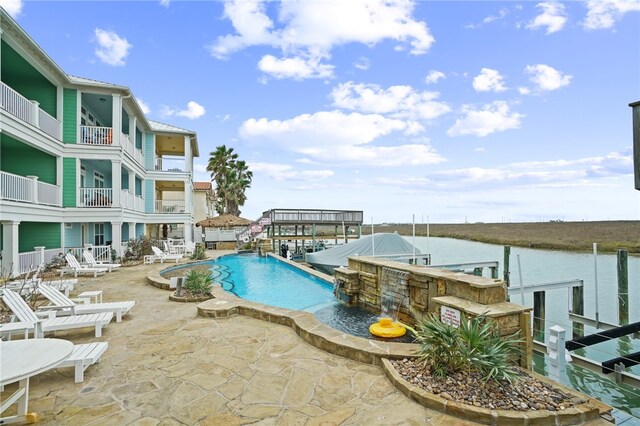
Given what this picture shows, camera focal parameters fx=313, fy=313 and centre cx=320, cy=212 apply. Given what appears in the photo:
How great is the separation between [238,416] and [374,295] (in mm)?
4821

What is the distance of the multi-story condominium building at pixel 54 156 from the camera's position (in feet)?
32.4

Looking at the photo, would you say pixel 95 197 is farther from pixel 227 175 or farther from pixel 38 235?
pixel 227 175

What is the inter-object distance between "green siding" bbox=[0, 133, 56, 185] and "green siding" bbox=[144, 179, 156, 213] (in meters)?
6.36

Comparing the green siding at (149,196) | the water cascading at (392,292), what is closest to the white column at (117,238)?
the green siding at (149,196)

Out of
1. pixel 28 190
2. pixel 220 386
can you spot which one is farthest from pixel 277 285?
pixel 28 190

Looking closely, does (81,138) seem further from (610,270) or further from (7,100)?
(610,270)

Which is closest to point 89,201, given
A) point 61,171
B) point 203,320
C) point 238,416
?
point 61,171

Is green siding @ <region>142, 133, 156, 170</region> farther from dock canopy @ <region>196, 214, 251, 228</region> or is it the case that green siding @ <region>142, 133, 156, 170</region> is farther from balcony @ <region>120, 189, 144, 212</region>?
dock canopy @ <region>196, 214, 251, 228</region>

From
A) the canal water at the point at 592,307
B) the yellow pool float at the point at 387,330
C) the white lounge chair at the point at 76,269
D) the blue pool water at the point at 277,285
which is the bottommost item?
the canal water at the point at 592,307

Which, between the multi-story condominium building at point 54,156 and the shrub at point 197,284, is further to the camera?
the multi-story condominium building at point 54,156

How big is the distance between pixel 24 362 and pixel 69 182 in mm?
13110

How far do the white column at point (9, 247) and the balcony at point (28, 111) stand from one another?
3.51 meters

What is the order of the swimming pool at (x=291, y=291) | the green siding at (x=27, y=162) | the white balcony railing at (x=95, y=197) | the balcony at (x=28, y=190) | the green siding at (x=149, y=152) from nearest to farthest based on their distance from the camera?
→ 1. the swimming pool at (x=291, y=291)
2. the balcony at (x=28, y=190)
3. the green siding at (x=27, y=162)
4. the white balcony railing at (x=95, y=197)
5. the green siding at (x=149, y=152)

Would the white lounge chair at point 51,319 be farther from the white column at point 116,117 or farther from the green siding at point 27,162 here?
the white column at point 116,117
